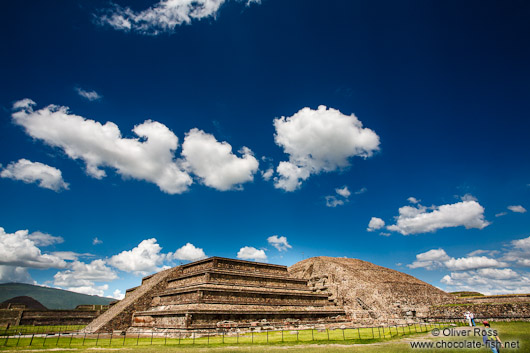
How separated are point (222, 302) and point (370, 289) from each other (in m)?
19.6

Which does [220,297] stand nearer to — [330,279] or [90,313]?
[330,279]

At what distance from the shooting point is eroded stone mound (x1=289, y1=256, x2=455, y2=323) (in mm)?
28531

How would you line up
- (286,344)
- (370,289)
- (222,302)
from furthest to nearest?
(370,289), (222,302), (286,344)

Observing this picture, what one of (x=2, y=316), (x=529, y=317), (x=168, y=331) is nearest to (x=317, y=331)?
(x=168, y=331)

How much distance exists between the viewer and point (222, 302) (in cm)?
2238

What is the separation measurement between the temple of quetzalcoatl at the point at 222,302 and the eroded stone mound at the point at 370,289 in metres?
3.02

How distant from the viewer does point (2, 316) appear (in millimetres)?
37688

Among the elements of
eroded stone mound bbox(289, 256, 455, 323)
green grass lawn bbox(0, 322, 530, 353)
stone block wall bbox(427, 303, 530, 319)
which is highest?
eroded stone mound bbox(289, 256, 455, 323)

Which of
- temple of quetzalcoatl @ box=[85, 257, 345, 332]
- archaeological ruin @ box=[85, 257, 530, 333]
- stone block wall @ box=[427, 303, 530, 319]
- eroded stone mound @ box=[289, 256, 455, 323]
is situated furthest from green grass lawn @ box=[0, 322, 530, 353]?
eroded stone mound @ box=[289, 256, 455, 323]

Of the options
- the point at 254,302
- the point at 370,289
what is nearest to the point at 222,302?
the point at 254,302

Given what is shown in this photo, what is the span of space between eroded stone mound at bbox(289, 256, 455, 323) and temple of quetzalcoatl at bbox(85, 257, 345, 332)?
119 inches

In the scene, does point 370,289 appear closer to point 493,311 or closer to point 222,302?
point 493,311

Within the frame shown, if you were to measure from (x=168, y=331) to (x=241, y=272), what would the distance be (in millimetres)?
8701

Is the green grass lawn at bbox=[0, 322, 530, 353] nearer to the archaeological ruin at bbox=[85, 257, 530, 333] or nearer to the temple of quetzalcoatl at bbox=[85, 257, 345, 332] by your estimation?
the temple of quetzalcoatl at bbox=[85, 257, 345, 332]
